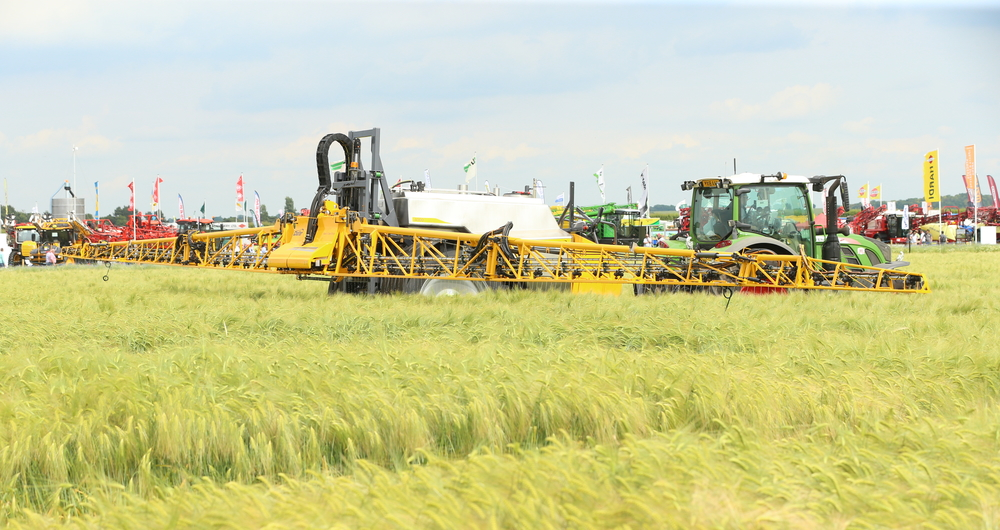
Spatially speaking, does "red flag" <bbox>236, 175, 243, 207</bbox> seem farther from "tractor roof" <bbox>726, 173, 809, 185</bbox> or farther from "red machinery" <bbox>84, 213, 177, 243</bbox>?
"tractor roof" <bbox>726, 173, 809, 185</bbox>

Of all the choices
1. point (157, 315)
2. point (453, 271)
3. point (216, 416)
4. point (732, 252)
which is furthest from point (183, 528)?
point (732, 252)

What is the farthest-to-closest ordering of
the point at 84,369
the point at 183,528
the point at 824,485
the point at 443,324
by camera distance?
1. the point at 443,324
2. the point at 84,369
3. the point at 824,485
4. the point at 183,528

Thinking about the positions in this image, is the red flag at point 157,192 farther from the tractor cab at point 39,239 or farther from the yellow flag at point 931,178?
the yellow flag at point 931,178

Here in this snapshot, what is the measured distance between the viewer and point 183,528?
8.98ft

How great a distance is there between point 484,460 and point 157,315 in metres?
7.55

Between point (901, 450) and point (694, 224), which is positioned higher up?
point (694, 224)

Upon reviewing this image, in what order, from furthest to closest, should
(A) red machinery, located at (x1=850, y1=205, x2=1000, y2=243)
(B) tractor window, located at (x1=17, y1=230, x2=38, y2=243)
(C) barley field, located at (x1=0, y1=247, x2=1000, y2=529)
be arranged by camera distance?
(A) red machinery, located at (x1=850, y1=205, x2=1000, y2=243), (B) tractor window, located at (x1=17, y1=230, x2=38, y2=243), (C) barley field, located at (x1=0, y1=247, x2=1000, y2=529)

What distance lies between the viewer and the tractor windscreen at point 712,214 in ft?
42.4

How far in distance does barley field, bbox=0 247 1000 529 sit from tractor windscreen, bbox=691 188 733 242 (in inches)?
192

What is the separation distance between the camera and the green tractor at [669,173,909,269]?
41.1 ft

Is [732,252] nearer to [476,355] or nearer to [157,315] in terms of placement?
[476,355]

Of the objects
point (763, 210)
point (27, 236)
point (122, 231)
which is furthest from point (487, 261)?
point (122, 231)

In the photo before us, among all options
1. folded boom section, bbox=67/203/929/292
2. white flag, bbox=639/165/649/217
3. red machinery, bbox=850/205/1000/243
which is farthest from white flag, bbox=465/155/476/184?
folded boom section, bbox=67/203/929/292

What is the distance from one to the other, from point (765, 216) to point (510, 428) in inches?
380
